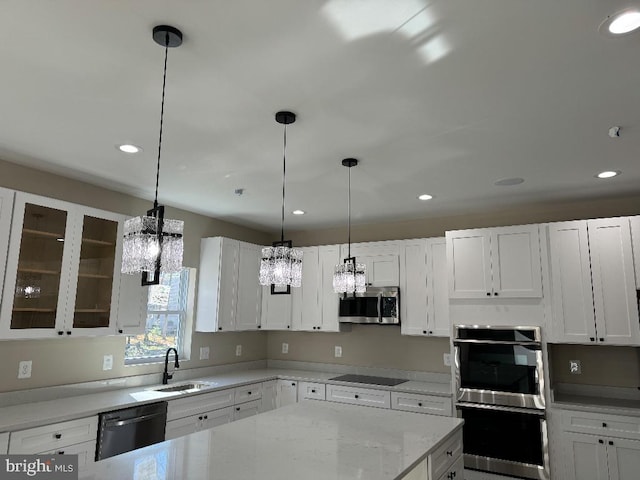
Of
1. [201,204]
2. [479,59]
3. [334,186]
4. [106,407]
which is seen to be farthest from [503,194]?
[106,407]

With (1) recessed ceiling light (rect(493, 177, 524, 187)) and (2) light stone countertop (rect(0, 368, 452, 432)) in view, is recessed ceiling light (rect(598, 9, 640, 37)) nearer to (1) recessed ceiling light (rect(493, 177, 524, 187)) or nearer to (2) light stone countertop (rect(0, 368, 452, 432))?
(1) recessed ceiling light (rect(493, 177, 524, 187))

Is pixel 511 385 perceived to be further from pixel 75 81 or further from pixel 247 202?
pixel 75 81

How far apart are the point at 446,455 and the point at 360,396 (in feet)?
6.60

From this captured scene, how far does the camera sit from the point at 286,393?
4.89 metres

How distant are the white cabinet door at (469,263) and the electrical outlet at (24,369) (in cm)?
363

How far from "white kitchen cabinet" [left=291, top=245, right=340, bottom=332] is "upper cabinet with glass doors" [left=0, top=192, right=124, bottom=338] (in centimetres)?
227

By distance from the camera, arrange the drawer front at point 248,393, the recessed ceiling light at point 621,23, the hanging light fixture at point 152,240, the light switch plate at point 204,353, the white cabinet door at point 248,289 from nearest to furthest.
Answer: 1. the recessed ceiling light at point 621,23
2. the hanging light fixture at point 152,240
3. the drawer front at point 248,393
4. the light switch plate at point 204,353
5. the white cabinet door at point 248,289

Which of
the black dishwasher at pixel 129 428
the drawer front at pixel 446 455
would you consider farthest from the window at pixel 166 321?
the drawer front at pixel 446 455

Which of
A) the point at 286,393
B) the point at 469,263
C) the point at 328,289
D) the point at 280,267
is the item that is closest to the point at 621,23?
the point at 280,267

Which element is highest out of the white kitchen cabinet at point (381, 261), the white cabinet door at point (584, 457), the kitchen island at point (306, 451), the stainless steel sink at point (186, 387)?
the white kitchen cabinet at point (381, 261)

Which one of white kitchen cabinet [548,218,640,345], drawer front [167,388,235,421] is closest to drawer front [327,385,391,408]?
drawer front [167,388,235,421]

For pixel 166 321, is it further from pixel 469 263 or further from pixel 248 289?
pixel 469 263

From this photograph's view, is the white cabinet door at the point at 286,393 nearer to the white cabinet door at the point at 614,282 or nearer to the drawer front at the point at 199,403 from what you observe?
the drawer front at the point at 199,403

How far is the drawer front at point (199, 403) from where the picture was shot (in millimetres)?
3654
